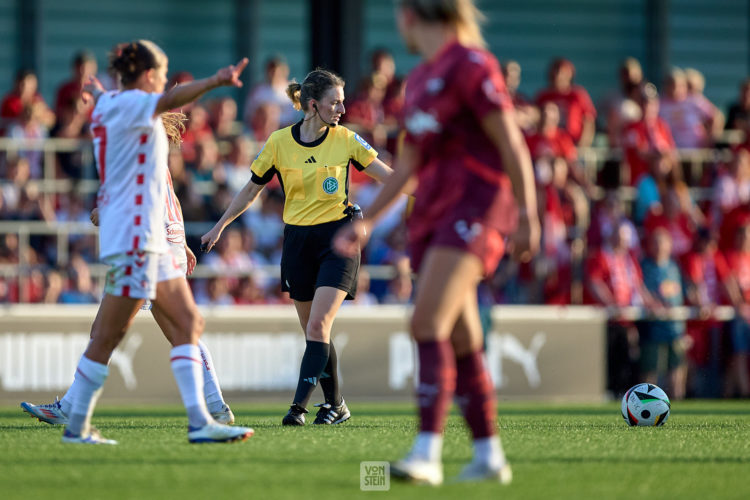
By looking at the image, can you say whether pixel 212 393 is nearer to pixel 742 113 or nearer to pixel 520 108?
pixel 520 108

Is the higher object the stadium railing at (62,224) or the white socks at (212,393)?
the stadium railing at (62,224)

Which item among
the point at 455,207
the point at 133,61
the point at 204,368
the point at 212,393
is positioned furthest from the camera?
the point at 204,368

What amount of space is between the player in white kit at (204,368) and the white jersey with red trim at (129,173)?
960 millimetres

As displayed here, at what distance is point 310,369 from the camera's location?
317 inches

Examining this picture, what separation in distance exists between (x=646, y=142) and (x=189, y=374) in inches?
428

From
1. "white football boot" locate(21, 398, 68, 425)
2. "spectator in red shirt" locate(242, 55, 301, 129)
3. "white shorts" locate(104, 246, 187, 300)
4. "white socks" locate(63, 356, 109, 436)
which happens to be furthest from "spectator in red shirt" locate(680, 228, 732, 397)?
"white shorts" locate(104, 246, 187, 300)

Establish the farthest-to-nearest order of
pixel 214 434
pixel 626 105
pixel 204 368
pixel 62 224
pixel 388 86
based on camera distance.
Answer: pixel 626 105 → pixel 388 86 → pixel 62 224 → pixel 204 368 → pixel 214 434

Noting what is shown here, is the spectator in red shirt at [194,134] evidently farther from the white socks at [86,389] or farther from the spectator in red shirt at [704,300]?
the white socks at [86,389]

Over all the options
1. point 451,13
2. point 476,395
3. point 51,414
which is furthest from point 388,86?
point 476,395

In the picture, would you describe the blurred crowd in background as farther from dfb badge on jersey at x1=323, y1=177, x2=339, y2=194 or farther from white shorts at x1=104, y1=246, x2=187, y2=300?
white shorts at x1=104, y1=246, x2=187, y2=300

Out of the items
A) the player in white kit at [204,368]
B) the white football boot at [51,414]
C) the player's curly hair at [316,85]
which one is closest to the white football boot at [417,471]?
the player in white kit at [204,368]

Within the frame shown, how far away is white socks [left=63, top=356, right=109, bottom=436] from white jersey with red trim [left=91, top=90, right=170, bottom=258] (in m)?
0.61

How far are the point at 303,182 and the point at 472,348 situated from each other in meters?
3.20

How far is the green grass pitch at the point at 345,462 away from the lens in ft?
16.0
